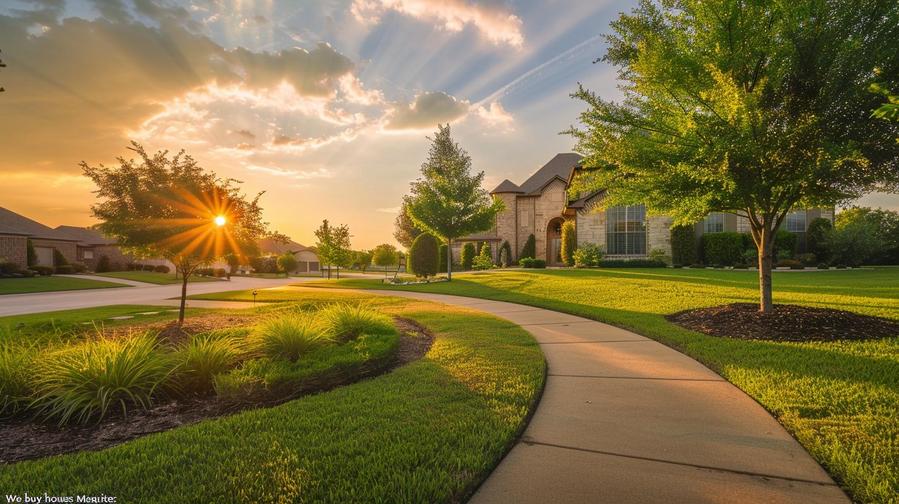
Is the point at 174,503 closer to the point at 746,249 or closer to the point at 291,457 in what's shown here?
the point at 291,457

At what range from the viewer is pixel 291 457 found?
278 centimetres

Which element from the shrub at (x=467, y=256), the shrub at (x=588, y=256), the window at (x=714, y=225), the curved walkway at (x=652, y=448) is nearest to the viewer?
the curved walkway at (x=652, y=448)

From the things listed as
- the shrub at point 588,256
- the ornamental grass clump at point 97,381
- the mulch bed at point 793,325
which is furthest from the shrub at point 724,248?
the ornamental grass clump at point 97,381

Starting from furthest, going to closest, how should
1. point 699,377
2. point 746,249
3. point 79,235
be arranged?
point 79,235, point 746,249, point 699,377

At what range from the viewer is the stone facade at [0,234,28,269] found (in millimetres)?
29312

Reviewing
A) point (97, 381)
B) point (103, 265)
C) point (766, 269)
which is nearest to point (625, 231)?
point (766, 269)

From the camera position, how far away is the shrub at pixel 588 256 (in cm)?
2523

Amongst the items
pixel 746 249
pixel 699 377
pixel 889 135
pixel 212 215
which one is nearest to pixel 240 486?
pixel 699 377

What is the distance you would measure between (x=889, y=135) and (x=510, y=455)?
8548mm

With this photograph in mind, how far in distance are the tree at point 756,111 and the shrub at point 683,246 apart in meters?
18.2

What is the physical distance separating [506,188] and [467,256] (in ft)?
22.9

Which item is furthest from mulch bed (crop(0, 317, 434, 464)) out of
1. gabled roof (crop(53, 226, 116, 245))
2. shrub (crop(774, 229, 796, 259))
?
gabled roof (crop(53, 226, 116, 245))

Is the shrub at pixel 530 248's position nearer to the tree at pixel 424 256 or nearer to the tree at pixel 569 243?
the tree at pixel 569 243

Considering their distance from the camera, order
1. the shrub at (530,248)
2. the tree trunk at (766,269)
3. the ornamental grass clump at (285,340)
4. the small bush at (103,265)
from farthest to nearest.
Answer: the small bush at (103,265) → the shrub at (530,248) → the tree trunk at (766,269) → the ornamental grass clump at (285,340)
